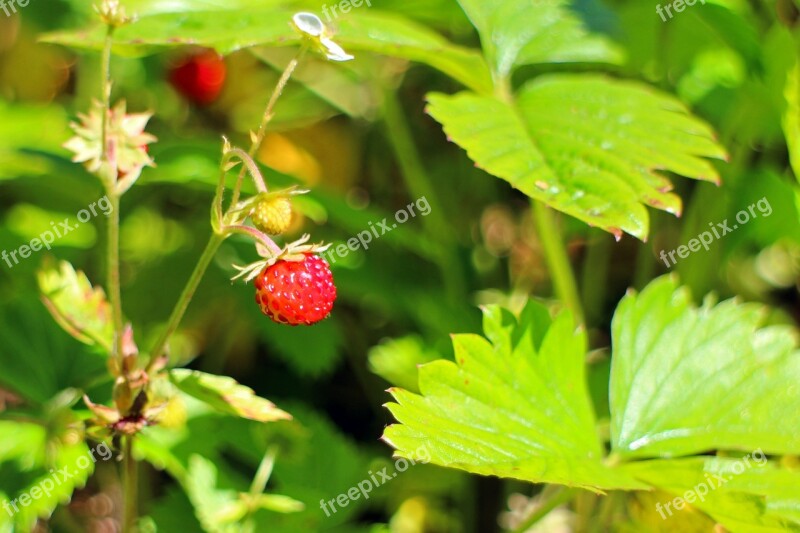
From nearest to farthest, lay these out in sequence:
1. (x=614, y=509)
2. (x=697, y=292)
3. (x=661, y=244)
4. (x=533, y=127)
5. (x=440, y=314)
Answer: (x=533, y=127)
(x=614, y=509)
(x=440, y=314)
(x=697, y=292)
(x=661, y=244)

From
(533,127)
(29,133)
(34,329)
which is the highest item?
(533,127)

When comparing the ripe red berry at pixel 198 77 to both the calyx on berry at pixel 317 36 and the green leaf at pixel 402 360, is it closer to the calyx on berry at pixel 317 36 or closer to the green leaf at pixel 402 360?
the green leaf at pixel 402 360

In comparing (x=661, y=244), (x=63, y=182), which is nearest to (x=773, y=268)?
(x=661, y=244)

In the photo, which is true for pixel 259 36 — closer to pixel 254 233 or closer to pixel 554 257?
pixel 254 233

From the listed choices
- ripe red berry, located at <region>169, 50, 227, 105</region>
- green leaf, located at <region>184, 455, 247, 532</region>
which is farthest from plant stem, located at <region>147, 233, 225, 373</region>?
ripe red berry, located at <region>169, 50, 227, 105</region>

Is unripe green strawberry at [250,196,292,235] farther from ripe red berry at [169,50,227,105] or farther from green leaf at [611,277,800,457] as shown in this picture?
ripe red berry at [169,50,227,105]

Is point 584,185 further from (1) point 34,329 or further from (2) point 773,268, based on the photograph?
(2) point 773,268
